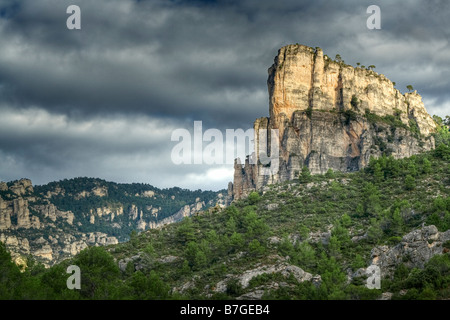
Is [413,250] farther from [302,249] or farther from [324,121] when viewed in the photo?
[324,121]

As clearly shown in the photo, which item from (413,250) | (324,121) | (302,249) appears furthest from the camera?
(324,121)

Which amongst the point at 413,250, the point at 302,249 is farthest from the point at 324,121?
the point at 413,250

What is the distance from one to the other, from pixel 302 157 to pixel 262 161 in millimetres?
12855

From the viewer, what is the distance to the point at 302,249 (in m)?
93.1

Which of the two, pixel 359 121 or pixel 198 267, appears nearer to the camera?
pixel 198 267

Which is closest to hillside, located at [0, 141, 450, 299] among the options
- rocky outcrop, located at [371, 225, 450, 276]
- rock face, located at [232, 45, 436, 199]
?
rocky outcrop, located at [371, 225, 450, 276]

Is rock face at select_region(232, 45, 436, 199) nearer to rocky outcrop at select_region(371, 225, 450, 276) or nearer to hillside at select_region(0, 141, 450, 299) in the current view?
hillside at select_region(0, 141, 450, 299)

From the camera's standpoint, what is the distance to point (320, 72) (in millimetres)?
172125

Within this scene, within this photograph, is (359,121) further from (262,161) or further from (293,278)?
(293,278)

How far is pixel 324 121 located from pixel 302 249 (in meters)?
77.2

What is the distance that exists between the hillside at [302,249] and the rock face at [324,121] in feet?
71.9
